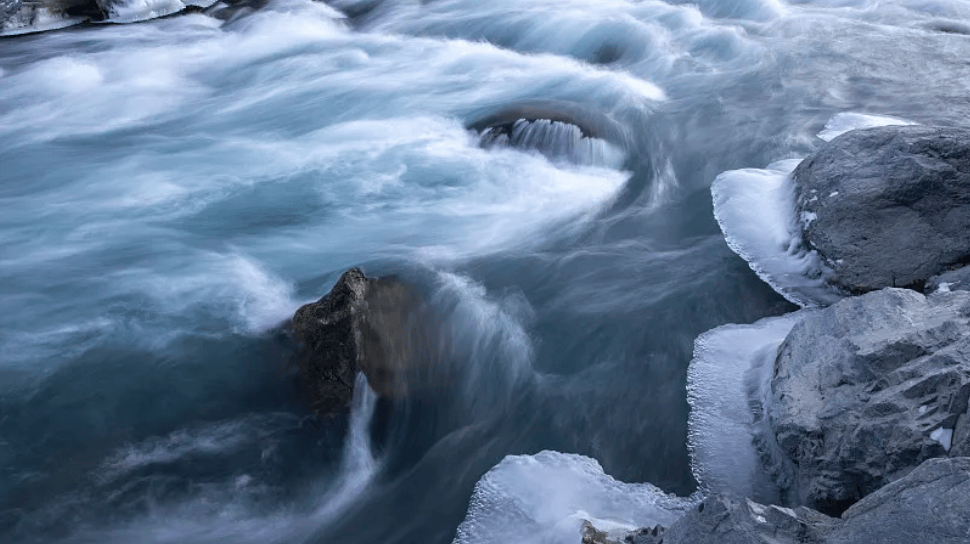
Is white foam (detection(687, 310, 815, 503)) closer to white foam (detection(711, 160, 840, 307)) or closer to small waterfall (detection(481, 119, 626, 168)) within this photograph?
white foam (detection(711, 160, 840, 307))

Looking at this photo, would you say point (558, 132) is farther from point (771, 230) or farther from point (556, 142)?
point (771, 230)

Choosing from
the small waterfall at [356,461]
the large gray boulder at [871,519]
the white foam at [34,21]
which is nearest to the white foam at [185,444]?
the small waterfall at [356,461]

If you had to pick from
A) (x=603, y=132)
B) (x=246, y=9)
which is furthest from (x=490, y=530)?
(x=246, y=9)

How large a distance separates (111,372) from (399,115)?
5.08m

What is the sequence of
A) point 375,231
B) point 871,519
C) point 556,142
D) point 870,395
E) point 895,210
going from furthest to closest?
point 556,142, point 375,231, point 895,210, point 870,395, point 871,519

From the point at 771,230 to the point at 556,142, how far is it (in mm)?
2574

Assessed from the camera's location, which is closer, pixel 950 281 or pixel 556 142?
pixel 950 281

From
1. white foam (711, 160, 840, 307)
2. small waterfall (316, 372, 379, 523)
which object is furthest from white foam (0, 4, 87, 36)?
small waterfall (316, 372, 379, 523)

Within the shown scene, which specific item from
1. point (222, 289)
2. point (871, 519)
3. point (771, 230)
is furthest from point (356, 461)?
point (771, 230)

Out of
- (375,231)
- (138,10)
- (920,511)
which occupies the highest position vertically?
(138,10)

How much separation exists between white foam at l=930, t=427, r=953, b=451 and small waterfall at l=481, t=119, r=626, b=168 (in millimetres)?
5068

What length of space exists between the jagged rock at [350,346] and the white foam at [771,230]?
265 centimetres

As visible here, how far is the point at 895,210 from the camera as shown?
5500mm

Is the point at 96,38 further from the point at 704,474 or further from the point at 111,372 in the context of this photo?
the point at 704,474
